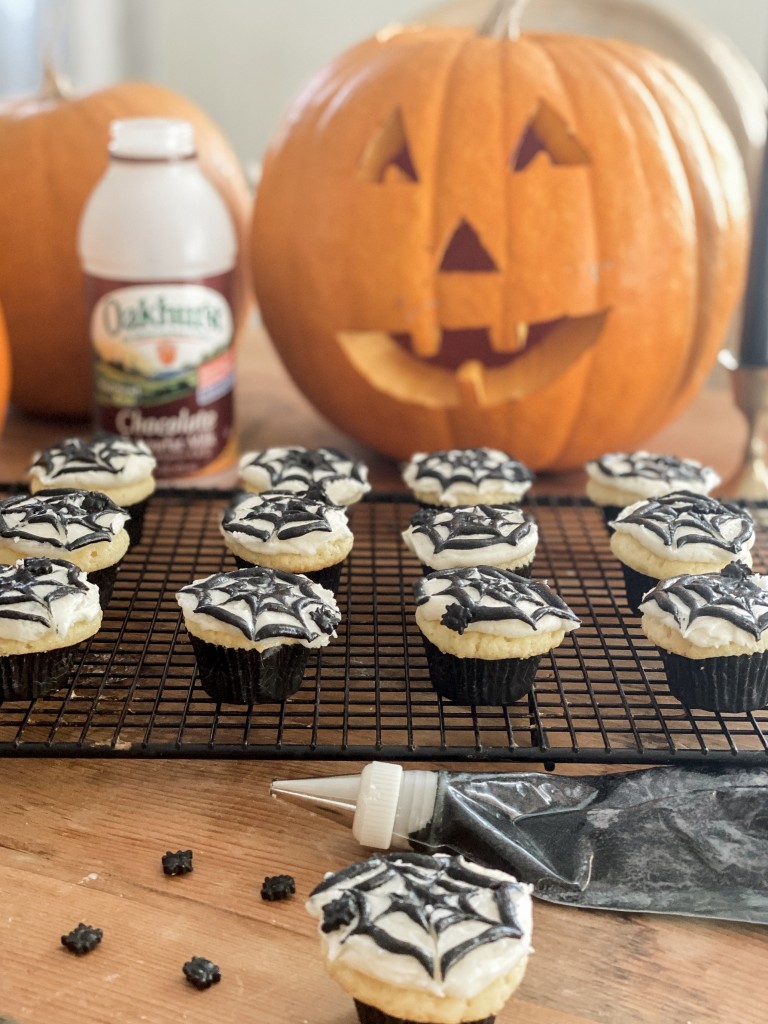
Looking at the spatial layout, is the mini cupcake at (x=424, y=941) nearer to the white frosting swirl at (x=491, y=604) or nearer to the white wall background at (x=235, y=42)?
the white frosting swirl at (x=491, y=604)

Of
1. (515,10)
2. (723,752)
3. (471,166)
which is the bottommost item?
(723,752)

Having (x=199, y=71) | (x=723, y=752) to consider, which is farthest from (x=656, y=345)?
(x=199, y=71)

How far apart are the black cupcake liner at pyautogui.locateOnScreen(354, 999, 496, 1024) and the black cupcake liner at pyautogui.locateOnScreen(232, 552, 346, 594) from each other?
794mm

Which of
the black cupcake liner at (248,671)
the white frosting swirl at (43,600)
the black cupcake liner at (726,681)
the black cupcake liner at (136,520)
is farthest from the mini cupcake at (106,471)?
the black cupcake liner at (726,681)

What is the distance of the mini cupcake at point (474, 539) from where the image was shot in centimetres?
170

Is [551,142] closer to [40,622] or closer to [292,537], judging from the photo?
[292,537]

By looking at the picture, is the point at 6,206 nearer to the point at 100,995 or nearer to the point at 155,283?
the point at 155,283

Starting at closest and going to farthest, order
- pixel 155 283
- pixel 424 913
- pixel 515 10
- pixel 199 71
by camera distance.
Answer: pixel 424 913, pixel 155 283, pixel 515 10, pixel 199 71

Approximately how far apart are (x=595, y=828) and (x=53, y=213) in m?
1.75

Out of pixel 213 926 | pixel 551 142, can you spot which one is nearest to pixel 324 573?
pixel 213 926

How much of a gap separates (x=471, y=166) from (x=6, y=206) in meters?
0.98

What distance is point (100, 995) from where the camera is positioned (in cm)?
111

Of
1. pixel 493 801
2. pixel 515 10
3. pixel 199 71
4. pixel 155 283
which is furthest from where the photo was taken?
pixel 199 71

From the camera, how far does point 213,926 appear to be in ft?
3.95
